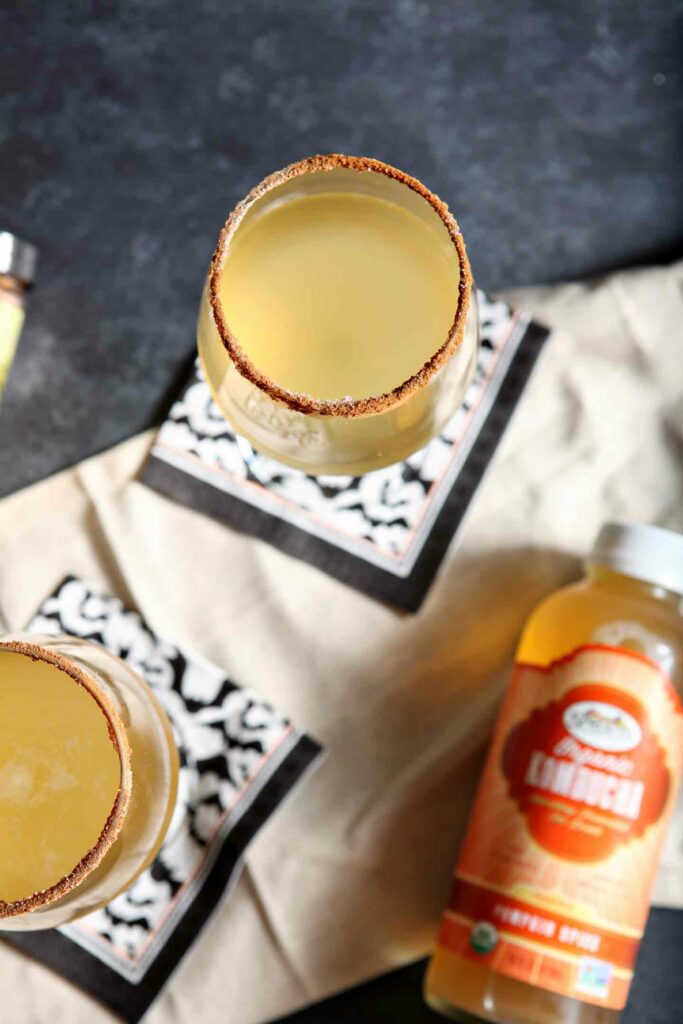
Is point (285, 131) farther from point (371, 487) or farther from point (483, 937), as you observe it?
point (483, 937)

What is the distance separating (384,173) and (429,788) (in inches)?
21.3

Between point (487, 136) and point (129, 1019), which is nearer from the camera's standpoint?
point (129, 1019)

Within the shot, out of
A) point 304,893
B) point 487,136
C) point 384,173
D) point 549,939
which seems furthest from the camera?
point 487,136

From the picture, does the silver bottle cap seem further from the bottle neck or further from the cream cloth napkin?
the bottle neck

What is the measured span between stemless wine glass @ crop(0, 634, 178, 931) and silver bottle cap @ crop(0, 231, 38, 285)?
0.37m

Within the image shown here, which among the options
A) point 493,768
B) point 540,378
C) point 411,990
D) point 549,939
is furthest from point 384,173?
point 411,990

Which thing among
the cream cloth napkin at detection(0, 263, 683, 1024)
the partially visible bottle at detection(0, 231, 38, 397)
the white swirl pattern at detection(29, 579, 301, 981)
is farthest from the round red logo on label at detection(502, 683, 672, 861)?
the partially visible bottle at detection(0, 231, 38, 397)

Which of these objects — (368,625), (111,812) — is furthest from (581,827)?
(111,812)

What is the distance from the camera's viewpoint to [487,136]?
0.96 metres

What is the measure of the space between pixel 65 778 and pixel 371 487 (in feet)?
1.19

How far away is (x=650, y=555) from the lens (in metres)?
0.76

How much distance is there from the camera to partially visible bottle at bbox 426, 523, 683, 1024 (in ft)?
2.41

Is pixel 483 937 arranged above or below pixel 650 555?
below

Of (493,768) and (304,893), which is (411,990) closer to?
(304,893)
